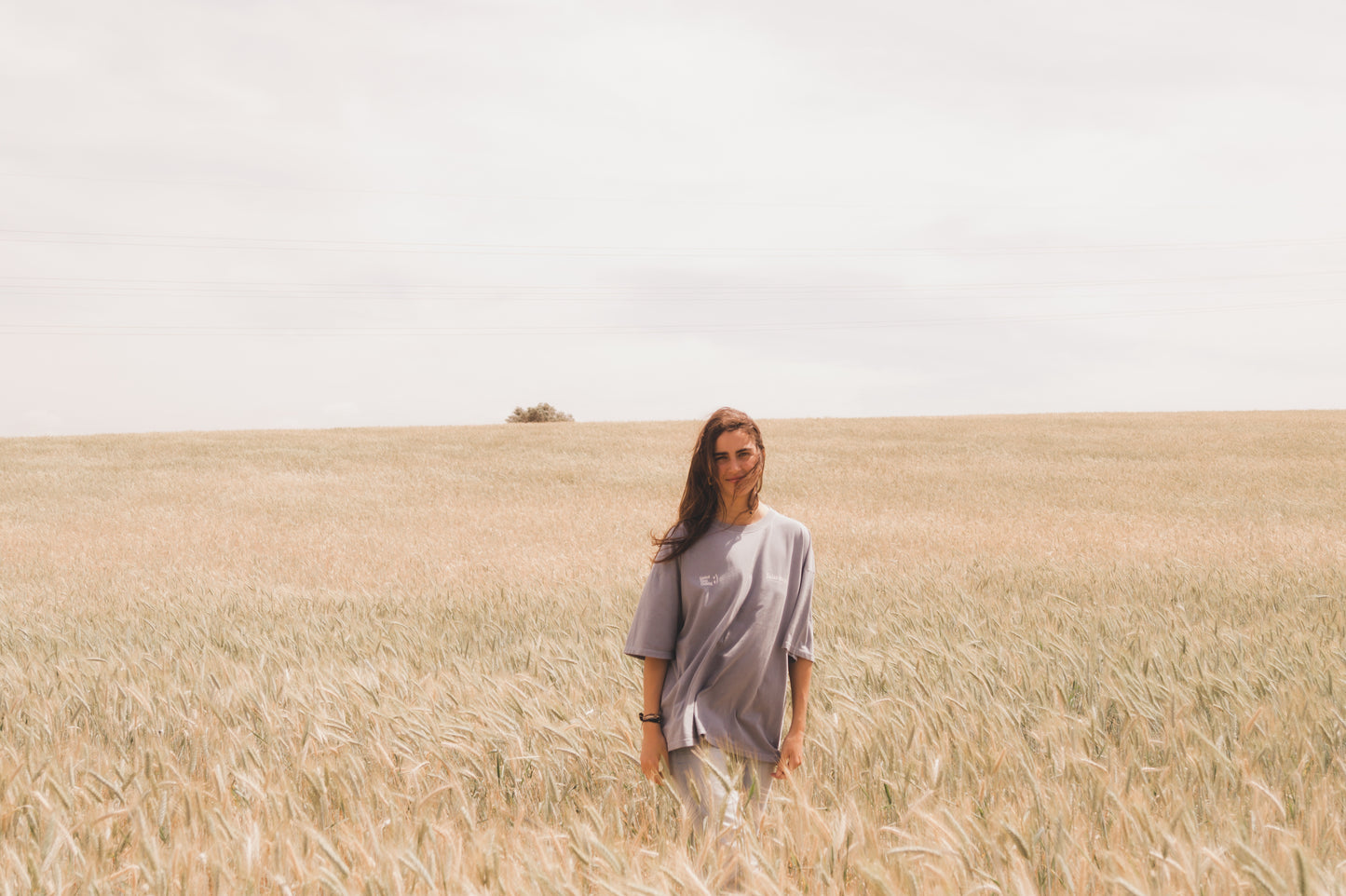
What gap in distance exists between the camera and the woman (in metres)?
2.68

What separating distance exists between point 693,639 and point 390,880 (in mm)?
1118

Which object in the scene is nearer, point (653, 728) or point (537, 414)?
point (653, 728)

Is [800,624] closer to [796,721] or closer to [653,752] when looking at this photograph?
[796,721]

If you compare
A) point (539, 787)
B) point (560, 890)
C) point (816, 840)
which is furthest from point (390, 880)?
point (539, 787)

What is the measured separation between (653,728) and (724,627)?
1.34 ft

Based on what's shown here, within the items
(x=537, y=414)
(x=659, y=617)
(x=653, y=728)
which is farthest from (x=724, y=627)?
(x=537, y=414)

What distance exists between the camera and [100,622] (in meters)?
7.13

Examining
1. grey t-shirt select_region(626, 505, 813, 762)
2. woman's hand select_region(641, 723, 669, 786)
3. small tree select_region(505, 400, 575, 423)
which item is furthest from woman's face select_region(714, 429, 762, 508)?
small tree select_region(505, 400, 575, 423)

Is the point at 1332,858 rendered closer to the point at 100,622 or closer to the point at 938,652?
the point at 938,652

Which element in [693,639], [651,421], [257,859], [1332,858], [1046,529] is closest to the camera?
[257,859]

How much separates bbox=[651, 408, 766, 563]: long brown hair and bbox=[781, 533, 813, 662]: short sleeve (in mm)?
326

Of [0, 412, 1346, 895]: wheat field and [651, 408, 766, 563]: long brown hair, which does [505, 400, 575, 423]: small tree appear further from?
[651, 408, 766, 563]: long brown hair

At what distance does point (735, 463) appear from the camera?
271 centimetres

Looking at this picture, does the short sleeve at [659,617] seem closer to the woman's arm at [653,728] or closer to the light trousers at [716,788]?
the woman's arm at [653,728]
